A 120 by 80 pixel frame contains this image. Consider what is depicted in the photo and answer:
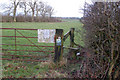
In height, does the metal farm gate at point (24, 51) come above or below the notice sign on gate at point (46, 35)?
below

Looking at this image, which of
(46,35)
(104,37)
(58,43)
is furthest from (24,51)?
(104,37)

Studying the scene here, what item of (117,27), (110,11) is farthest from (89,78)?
(110,11)

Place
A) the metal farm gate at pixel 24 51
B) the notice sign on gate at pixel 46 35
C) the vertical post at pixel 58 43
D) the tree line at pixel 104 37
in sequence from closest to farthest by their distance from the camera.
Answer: the tree line at pixel 104 37 < the vertical post at pixel 58 43 < the notice sign on gate at pixel 46 35 < the metal farm gate at pixel 24 51

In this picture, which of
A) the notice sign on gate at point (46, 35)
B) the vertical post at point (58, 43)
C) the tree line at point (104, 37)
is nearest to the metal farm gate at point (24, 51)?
the notice sign on gate at point (46, 35)

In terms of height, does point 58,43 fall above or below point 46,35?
below

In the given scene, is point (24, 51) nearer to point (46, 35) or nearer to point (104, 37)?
point (46, 35)

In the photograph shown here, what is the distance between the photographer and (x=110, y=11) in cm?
324

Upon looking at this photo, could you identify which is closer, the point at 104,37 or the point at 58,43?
the point at 104,37

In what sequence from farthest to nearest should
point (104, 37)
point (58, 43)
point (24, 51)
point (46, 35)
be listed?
point (24, 51) < point (46, 35) < point (58, 43) < point (104, 37)

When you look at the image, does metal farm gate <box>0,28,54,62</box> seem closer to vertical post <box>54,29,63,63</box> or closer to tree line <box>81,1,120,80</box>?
vertical post <box>54,29,63,63</box>

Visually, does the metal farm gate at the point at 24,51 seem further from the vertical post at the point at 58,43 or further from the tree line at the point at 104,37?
the tree line at the point at 104,37

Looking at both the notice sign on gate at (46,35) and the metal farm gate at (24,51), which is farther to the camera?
the metal farm gate at (24,51)

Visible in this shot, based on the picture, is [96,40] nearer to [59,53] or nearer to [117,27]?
[117,27]

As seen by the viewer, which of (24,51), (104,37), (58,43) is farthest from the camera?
(24,51)
